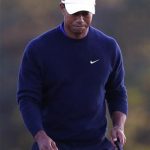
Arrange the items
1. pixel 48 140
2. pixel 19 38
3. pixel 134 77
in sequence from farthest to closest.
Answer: pixel 134 77
pixel 19 38
pixel 48 140

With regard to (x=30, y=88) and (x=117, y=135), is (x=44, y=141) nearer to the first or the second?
(x=30, y=88)

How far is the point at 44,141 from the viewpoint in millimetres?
4324

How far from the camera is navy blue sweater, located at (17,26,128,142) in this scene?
4.46m

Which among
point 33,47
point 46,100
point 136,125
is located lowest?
point 136,125

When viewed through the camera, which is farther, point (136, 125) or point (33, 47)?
point (136, 125)

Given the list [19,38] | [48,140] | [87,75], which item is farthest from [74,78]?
[19,38]

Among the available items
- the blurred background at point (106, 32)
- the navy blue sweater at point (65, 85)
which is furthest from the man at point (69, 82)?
the blurred background at point (106, 32)

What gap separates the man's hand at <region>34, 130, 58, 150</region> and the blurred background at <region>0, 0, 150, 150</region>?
471 cm

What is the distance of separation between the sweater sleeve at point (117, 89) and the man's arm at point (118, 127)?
0.03 metres

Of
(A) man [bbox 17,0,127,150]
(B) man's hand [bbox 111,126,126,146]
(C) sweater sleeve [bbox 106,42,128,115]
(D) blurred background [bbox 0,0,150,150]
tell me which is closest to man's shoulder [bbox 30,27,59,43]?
(A) man [bbox 17,0,127,150]

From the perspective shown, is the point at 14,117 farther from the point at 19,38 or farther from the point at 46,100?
the point at 46,100

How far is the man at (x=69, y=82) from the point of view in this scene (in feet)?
14.6

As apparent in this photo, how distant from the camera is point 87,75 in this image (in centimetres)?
454

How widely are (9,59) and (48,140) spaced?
512 centimetres
